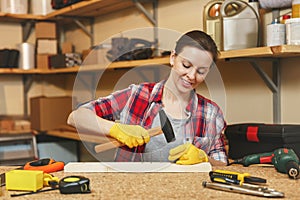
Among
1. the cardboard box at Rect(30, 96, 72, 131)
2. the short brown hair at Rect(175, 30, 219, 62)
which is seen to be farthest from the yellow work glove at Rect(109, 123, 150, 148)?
the cardboard box at Rect(30, 96, 72, 131)

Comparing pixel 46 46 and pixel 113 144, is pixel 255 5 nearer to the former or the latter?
pixel 113 144

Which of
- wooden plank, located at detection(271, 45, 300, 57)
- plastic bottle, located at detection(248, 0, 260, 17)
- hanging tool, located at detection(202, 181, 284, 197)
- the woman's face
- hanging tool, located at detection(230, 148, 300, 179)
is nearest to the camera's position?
hanging tool, located at detection(202, 181, 284, 197)

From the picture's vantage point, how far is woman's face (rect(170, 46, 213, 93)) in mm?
1521

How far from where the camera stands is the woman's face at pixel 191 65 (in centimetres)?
152

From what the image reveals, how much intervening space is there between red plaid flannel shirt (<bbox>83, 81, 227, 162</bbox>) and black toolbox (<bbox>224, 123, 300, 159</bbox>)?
0.16 meters

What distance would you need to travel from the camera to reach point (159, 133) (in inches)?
59.2

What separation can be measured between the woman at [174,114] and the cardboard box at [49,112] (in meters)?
1.68

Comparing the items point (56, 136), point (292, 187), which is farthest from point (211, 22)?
point (56, 136)

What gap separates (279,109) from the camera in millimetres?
2096

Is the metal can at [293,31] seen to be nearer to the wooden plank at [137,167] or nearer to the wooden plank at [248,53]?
the wooden plank at [248,53]

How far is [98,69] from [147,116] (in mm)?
1017

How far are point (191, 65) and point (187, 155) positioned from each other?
1.02ft

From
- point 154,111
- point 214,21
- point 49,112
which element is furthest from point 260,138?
point 49,112

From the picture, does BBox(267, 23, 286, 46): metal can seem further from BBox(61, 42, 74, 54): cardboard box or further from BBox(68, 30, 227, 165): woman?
BBox(61, 42, 74, 54): cardboard box
